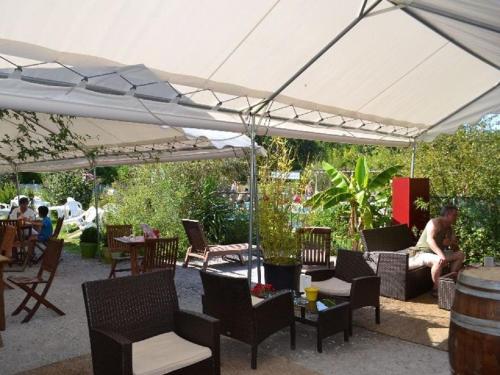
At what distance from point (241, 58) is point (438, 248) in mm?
3950

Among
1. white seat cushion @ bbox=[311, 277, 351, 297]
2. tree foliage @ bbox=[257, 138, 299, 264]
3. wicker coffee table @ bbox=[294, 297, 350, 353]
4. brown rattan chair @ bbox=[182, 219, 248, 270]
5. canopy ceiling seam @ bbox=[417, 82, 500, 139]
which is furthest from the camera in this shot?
brown rattan chair @ bbox=[182, 219, 248, 270]

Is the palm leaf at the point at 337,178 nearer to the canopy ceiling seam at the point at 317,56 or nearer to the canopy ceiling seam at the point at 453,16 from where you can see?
the canopy ceiling seam at the point at 317,56

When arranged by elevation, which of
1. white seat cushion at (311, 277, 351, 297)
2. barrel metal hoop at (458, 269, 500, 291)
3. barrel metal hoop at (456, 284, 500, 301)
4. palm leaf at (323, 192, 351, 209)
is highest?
palm leaf at (323, 192, 351, 209)

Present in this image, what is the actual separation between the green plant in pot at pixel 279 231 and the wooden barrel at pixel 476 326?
3.36 metres

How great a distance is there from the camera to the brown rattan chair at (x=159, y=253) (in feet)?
23.2

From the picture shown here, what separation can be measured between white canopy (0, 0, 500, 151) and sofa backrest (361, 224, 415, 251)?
73.2 inches

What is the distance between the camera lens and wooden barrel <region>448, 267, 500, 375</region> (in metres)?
2.75

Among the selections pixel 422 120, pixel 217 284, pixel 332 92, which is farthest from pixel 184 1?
pixel 422 120

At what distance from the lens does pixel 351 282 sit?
5820 mm

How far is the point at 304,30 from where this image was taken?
5.33 meters

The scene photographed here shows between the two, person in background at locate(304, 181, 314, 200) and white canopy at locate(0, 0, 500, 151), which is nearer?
white canopy at locate(0, 0, 500, 151)

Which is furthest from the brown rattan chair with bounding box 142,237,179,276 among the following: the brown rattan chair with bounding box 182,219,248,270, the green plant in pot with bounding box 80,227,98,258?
the green plant in pot with bounding box 80,227,98,258

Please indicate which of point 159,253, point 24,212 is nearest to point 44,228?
point 24,212

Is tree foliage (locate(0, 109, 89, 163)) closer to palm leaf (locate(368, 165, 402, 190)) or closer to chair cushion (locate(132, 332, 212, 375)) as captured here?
chair cushion (locate(132, 332, 212, 375))
